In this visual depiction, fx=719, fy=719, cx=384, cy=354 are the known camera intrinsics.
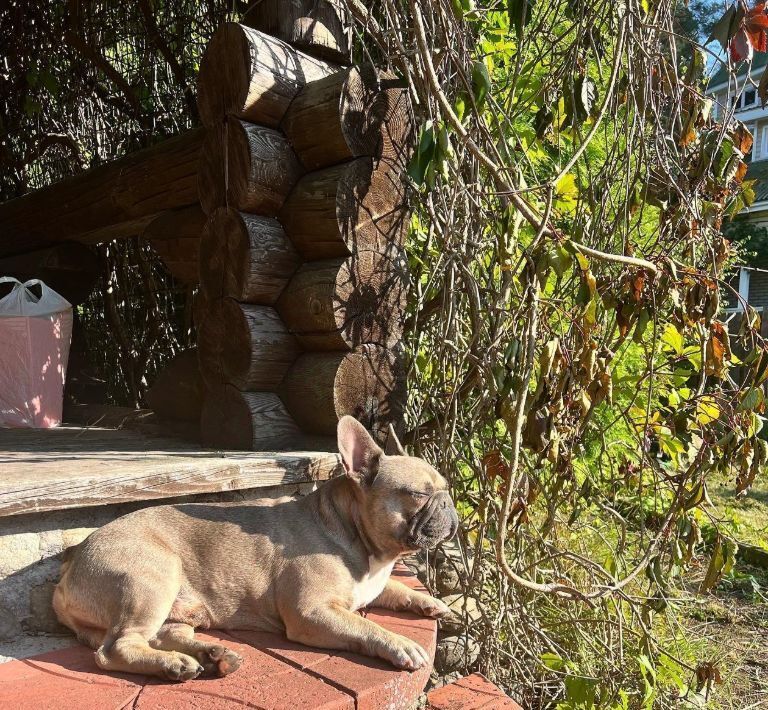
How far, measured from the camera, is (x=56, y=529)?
2518mm

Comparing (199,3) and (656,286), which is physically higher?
(199,3)

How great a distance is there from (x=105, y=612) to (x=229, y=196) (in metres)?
1.79

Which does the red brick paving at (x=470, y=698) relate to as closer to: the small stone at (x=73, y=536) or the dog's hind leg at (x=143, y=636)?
the dog's hind leg at (x=143, y=636)

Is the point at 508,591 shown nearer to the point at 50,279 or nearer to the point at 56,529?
the point at 56,529

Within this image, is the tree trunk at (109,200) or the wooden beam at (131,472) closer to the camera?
the wooden beam at (131,472)

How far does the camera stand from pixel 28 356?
173 inches

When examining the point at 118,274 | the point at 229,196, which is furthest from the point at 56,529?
the point at 118,274

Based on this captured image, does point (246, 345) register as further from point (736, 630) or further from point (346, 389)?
point (736, 630)

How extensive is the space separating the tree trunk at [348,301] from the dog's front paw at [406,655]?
4.35ft

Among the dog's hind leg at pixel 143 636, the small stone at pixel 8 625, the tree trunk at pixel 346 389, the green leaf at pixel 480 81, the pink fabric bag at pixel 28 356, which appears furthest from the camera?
the pink fabric bag at pixel 28 356

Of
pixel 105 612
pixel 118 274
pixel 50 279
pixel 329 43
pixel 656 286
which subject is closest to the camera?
pixel 105 612

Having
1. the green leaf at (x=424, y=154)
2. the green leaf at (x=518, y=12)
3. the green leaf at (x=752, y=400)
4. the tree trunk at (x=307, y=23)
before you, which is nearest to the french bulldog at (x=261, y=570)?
the green leaf at (x=424, y=154)

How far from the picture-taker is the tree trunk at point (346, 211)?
3.04 m

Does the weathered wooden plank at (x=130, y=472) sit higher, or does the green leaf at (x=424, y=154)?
the green leaf at (x=424, y=154)
